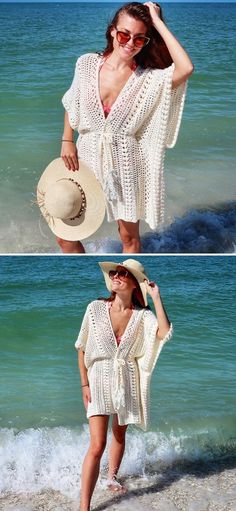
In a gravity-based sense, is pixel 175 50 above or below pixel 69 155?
above

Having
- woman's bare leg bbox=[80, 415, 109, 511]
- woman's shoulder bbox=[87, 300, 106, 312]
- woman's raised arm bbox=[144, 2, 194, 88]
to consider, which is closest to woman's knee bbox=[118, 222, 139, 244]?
woman's shoulder bbox=[87, 300, 106, 312]

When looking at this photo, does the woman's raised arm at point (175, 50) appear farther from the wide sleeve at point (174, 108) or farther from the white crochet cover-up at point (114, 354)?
Result: the white crochet cover-up at point (114, 354)

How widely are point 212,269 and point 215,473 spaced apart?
6.31 m

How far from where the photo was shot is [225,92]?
1265 cm

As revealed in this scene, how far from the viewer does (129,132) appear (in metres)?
3.88

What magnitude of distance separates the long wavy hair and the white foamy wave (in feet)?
7.26

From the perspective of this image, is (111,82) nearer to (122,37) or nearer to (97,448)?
(122,37)

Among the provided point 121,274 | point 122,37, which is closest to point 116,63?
point 122,37

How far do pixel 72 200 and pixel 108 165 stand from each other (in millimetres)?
245

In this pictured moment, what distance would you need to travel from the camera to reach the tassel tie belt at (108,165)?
3.88 m

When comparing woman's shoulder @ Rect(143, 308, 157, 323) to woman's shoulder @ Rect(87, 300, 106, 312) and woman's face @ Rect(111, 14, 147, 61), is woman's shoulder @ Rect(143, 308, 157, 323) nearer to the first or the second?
woman's shoulder @ Rect(87, 300, 106, 312)

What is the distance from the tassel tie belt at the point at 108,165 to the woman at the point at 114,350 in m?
0.37

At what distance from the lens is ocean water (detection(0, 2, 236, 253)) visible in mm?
6266

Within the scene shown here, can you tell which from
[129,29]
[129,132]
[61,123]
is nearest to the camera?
[129,29]
